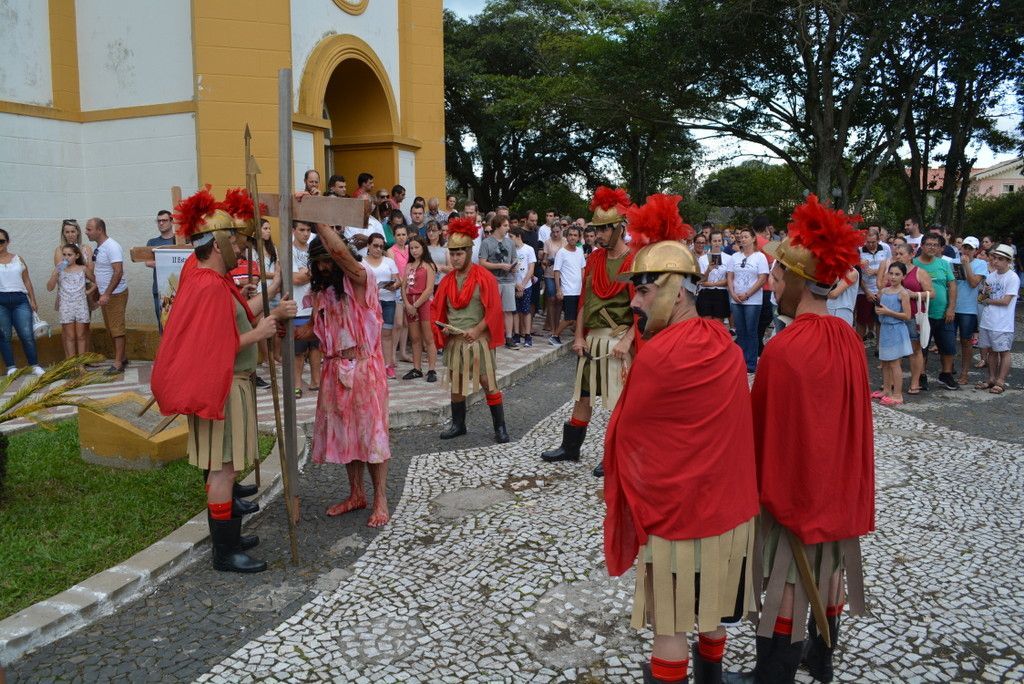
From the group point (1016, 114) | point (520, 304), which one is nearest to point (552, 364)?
point (520, 304)

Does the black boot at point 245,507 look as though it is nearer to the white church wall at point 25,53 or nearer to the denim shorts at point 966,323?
the white church wall at point 25,53

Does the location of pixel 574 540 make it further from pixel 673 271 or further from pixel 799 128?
pixel 799 128

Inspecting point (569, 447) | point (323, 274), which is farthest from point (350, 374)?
point (569, 447)

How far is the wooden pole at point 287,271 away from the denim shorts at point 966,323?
349 inches

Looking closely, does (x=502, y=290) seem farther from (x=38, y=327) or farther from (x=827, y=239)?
(x=827, y=239)

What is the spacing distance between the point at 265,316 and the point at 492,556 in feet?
6.28

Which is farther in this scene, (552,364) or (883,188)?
(883,188)

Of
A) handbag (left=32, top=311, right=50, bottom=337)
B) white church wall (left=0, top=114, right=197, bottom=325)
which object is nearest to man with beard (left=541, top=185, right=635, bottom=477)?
white church wall (left=0, top=114, right=197, bottom=325)

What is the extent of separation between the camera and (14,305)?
973cm

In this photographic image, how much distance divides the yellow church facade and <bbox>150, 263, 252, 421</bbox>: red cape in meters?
7.19

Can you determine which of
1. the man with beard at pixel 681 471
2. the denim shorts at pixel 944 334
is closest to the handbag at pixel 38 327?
the man with beard at pixel 681 471

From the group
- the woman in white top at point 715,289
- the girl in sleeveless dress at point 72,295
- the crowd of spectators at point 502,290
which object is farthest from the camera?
the woman in white top at point 715,289

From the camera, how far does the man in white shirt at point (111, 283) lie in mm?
10438

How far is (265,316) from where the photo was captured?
4840 millimetres
